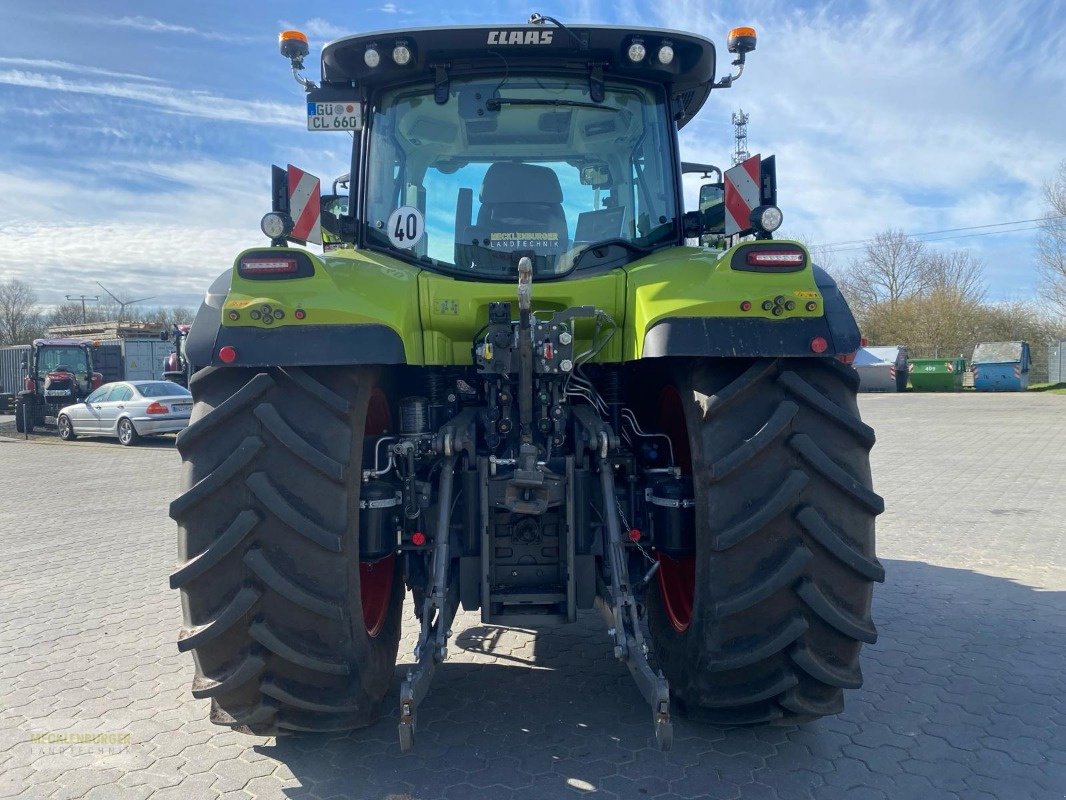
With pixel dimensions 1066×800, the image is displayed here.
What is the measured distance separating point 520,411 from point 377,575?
1.13m

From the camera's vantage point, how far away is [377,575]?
371cm

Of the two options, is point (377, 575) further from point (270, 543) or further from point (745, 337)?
point (745, 337)

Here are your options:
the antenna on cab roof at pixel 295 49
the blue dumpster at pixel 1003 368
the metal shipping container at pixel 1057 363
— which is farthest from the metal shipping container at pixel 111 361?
the metal shipping container at pixel 1057 363

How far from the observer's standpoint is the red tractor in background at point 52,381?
2169 centimetres

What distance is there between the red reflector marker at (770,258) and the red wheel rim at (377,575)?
164cm

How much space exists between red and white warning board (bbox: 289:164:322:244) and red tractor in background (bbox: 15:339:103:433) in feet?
70.2

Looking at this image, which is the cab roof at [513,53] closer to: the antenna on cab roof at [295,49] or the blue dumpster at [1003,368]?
the antenna on cab roof at [295,49]

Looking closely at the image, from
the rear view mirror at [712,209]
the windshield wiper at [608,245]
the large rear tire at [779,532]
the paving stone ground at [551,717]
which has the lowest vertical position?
the paving stone ground at [551,717]

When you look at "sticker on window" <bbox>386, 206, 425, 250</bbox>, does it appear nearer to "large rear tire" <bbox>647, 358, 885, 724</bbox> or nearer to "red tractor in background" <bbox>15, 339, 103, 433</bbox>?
"large rear tire" <bbox>647, 358, 885, 724</bbox>

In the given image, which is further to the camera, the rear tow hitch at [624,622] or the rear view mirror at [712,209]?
Answer: the rear view mirror at [712,209]

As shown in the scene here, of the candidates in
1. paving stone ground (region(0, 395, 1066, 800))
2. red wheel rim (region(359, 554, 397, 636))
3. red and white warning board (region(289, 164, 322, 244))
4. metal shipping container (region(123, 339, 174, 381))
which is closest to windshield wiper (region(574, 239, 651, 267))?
red and white warning board (region(289, 164, 322, 244))

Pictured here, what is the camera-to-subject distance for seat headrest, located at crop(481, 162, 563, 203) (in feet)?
12.4

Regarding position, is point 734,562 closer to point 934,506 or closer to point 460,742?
point 460,742

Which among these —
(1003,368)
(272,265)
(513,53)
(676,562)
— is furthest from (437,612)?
(1003,368)
